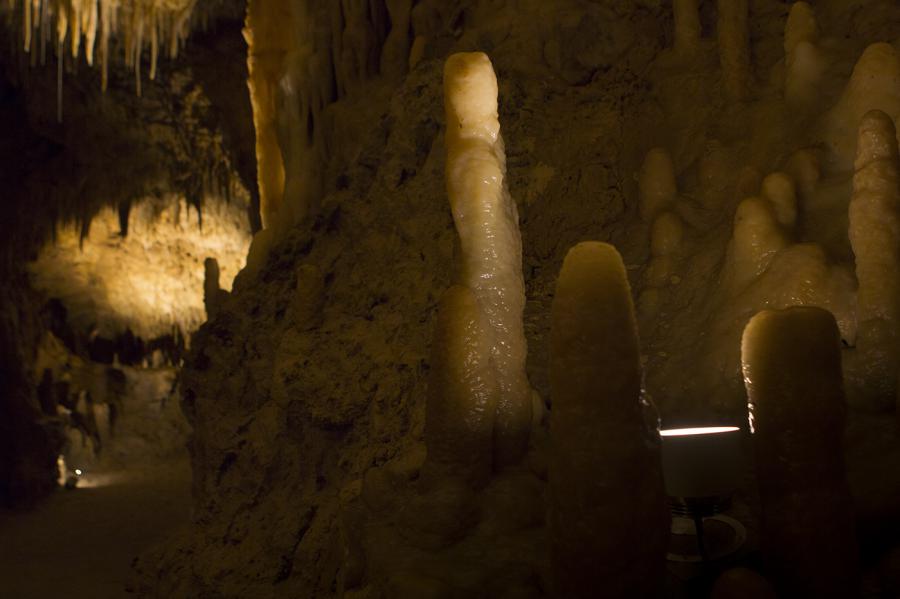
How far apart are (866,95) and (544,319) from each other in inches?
102

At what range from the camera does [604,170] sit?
249 inches

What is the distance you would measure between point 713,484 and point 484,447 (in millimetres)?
1335

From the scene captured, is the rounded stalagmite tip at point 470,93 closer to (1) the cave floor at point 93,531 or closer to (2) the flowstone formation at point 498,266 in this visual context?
(2) the flowstone formation at point 498,266

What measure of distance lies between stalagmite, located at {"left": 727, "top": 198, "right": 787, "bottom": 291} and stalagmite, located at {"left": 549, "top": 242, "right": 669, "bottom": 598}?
2.17 meters

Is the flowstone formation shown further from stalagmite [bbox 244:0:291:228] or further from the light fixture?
stalagmite [bbox 244:0:291:228]

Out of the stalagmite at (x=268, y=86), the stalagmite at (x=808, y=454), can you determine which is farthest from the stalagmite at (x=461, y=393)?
the stalagmite at (x=268, y=86)

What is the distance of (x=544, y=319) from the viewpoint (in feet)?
18.6

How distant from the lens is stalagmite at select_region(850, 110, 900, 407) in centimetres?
357

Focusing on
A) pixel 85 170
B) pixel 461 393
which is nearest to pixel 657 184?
pixel 461 393

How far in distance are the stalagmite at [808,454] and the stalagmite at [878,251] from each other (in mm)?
1182

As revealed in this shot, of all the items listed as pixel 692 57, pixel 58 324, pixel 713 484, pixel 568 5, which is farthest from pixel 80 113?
pixel 713 484

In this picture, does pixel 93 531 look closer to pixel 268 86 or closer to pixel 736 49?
pixel 268 86

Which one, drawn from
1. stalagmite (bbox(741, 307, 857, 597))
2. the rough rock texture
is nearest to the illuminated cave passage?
stalagmite (bbox(741, 307, 857, 597))

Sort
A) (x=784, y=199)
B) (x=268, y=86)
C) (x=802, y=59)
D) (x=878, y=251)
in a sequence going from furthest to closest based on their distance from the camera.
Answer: (x=268, y=86)
(x=802, y=59)
(x=784, y=199)
(x=878, y=251)
